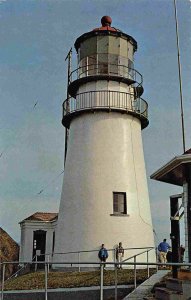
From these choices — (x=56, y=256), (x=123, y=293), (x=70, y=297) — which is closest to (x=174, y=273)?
(x=123, y=293)

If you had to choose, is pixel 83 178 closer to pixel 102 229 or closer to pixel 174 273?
pixel 102 229

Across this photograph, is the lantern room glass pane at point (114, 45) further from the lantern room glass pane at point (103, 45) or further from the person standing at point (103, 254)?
the person standing at point (103, 254)

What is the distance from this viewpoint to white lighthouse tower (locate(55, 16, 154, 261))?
898 inches

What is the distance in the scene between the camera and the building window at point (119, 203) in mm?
23125

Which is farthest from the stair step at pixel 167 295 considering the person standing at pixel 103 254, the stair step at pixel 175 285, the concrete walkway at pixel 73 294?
the person standing at pixel 103 254

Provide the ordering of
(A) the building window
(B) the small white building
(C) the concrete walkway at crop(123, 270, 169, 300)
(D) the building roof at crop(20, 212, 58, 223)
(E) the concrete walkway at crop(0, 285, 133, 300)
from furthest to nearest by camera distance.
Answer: (D) the building roof at crop(20, 212, 58, 223)
(B) the small white building
(A) the building window
(E) the concrete walkway at crop(0, 285, 133, 300)
(C) the concrete walkway at crop(123, 270, 169, 300)

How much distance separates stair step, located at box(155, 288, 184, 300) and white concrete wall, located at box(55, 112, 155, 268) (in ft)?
34.5

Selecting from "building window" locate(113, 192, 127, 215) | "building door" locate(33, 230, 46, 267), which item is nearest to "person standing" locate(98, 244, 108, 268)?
"building window" locate(113, 192, 127, 215)

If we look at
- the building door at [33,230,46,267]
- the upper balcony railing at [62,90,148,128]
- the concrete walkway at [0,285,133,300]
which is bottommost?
the concrete walkway at [0,285,133,300]

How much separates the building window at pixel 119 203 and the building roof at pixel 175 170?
7790 millimetres

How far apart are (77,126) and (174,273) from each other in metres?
12.9

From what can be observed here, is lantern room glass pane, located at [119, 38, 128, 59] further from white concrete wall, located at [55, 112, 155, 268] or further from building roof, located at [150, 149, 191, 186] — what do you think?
building roof, located at [150, 149, 191, 186]

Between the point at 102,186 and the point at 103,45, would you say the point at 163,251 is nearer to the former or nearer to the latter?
the point at 102,186

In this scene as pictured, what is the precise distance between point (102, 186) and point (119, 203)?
115cm
